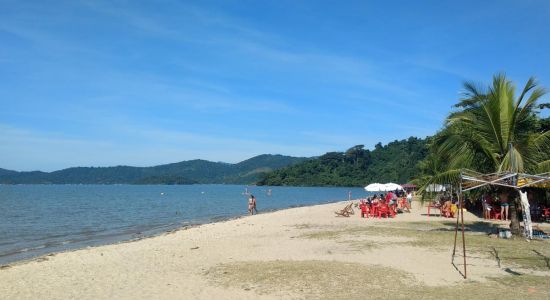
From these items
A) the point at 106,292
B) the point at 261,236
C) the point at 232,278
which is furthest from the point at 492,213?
the point at 106,292

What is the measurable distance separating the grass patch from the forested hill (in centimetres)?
→ 11799

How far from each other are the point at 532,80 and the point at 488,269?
23.4 feet

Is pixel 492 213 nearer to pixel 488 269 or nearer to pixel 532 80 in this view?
pixel 532 80

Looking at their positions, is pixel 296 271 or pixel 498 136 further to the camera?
pixel 498 136

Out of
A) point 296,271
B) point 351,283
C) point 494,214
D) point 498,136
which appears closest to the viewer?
point 351,283

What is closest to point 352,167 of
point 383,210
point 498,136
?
point 383,210

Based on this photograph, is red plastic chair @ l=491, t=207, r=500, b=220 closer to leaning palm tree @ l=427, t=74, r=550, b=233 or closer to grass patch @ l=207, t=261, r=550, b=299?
leaning palm tree @ l=427, t=74, r=550, b=233

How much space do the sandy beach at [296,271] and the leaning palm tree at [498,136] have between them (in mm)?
2294

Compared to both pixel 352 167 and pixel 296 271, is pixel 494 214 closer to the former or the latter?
pixel 296 271

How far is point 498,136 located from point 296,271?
28.3 feet

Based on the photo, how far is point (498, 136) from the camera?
1439cm

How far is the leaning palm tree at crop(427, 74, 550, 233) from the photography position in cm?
1411

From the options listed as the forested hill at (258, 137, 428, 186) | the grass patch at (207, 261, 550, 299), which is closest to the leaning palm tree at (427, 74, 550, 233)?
the grass patch at (207, 261, 550, 299)

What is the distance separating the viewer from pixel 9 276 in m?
10.5
